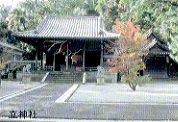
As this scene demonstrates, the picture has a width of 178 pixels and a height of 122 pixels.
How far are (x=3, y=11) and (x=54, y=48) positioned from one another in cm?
2948

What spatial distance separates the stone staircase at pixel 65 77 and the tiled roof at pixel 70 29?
317 cm

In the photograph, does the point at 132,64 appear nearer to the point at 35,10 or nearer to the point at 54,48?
the point at 54,48

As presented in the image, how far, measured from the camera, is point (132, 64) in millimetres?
30844

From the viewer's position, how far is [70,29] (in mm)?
42000

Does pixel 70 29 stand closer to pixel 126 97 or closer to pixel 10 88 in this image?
pixel 10 88

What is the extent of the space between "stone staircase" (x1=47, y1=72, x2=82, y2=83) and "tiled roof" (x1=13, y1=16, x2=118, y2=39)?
3175 mm

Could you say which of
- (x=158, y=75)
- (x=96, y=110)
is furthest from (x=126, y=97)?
(x=158, y=75)

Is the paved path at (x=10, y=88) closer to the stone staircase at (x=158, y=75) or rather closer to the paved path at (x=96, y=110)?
the paved path at (x=96, y=110)

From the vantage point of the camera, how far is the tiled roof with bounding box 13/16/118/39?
128 ft

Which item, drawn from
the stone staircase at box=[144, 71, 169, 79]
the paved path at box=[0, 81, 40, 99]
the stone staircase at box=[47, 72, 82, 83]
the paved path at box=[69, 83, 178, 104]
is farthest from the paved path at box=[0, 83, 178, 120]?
the stone staircase at box=[144, 71, 169, 79]

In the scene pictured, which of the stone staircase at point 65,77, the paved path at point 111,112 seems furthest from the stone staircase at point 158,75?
the paved path at point 111,112

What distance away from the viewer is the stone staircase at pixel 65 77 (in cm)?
3748

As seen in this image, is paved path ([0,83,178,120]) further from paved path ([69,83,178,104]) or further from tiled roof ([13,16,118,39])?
tiled roof ([13,16,118,39])

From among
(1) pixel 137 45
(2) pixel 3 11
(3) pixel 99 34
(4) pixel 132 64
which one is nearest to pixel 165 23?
(4) pixel 132 64
